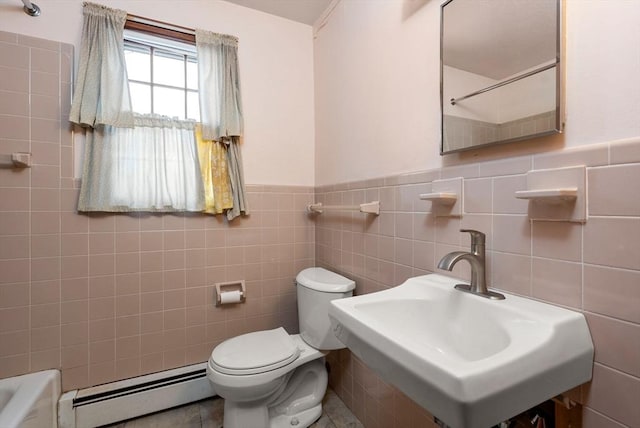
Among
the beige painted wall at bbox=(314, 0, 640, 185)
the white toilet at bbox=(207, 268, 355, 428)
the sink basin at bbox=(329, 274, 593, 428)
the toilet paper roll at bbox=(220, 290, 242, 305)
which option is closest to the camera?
the sink basin at bbox=(329, 274, 593, 428)

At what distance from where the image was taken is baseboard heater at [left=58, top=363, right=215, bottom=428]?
4.51 ft

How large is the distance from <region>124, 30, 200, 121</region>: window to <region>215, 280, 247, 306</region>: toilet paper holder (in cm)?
104

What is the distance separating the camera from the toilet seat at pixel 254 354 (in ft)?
3.98

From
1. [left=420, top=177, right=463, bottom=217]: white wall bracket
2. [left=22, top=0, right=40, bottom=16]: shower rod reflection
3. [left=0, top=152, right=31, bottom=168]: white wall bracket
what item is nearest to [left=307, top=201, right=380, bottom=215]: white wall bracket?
[left=420, top=177, right=463, bottom=217]: white wall bracket

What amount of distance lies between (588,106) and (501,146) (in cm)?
21

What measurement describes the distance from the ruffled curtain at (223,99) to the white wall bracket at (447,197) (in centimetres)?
113

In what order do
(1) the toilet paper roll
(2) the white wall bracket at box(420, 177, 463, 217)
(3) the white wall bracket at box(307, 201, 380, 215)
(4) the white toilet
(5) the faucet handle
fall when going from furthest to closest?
(1) the toilet paper roll → (3) the white wall bracket at box(307, 201, 380, 215) → (4) the white toilet → (2) the white wall bracket at box(420, 177, 463, 217) → (5) the faucet handle

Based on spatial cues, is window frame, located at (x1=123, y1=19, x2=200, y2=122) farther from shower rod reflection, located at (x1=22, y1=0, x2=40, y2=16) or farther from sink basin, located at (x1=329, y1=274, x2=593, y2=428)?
sink basin, located at (x1=329, y1=274, x2=593, y2=428)

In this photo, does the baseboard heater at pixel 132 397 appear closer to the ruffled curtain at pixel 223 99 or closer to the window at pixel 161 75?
the ruffled curtain at pixel 223 99

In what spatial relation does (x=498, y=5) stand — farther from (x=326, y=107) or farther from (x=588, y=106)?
(x=326, y=107)

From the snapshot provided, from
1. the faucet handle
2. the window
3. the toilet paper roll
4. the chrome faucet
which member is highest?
the window

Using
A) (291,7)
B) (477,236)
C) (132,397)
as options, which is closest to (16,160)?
(132,397)

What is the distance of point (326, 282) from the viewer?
4.83 feet

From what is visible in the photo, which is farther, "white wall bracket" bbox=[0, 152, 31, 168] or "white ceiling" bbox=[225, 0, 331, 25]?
"white ceiling" bbox=[225, 0, 331, 25]
